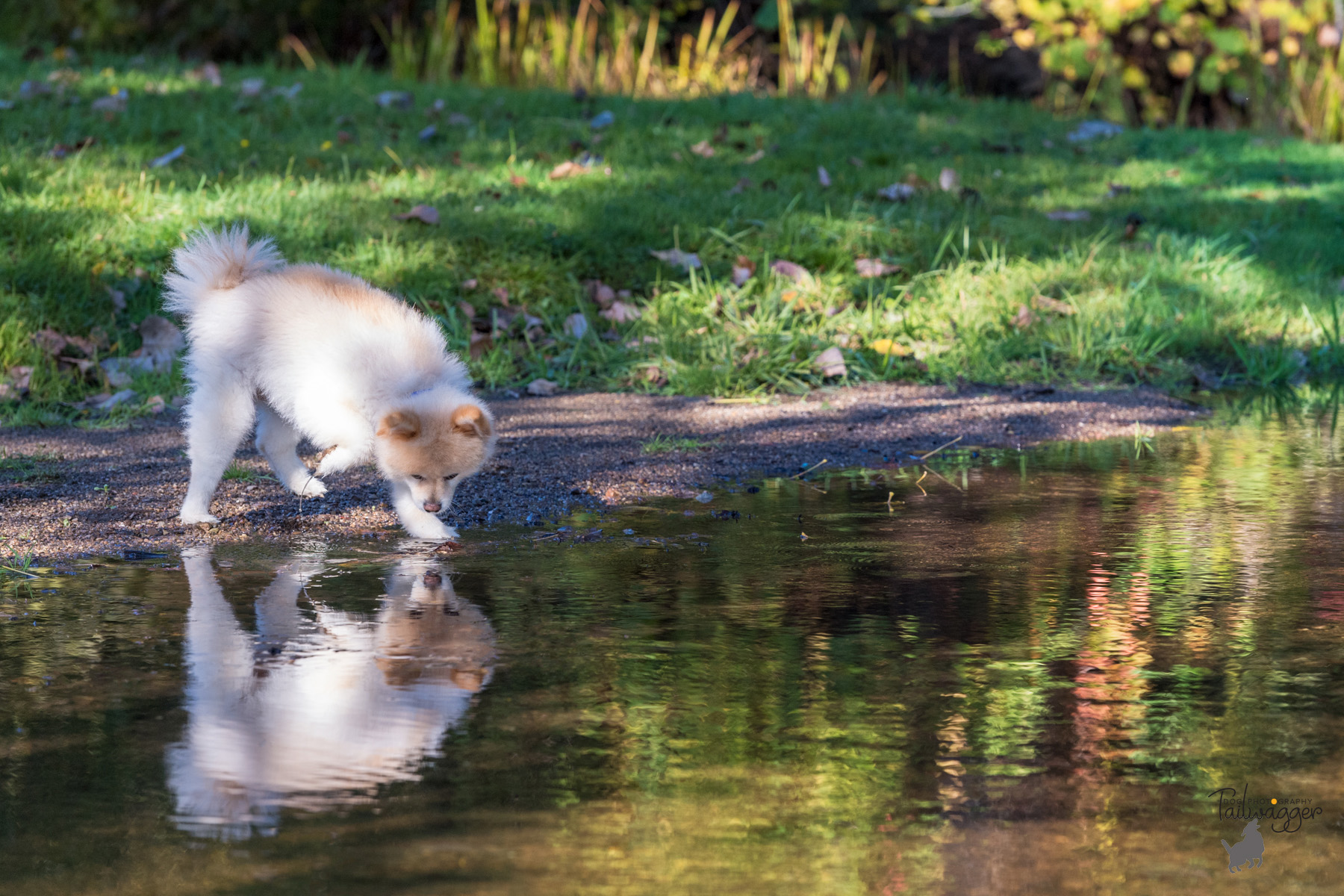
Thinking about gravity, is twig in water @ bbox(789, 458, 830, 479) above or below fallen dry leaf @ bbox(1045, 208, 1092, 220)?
below

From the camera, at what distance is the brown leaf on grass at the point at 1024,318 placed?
8.48 metres

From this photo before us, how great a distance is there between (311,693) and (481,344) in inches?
197

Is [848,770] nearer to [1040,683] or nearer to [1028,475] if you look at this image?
[1040,683]

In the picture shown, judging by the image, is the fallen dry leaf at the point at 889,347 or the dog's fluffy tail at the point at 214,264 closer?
the dog's fluffy tail at the point at 214,264

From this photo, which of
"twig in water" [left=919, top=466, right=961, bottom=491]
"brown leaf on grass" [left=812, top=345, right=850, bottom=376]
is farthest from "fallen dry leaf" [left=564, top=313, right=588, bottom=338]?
"twig in water" [left=919, top=466, right=961, bottom=491]

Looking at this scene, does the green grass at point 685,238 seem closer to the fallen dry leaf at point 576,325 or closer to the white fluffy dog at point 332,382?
the fallen dry leaf at point 576,325

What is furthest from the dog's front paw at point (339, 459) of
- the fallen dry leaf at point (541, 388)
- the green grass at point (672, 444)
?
the fallen dry leaf at point (541, 388)

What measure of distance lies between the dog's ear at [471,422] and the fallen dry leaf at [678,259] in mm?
4216

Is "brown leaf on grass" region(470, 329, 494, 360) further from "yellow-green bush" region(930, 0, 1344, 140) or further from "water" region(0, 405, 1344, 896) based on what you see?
"yellow-green bush" region(930, 0, 1344, 140)

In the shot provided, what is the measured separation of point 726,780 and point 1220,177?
33.7ft

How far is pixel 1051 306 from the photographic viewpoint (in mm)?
8688

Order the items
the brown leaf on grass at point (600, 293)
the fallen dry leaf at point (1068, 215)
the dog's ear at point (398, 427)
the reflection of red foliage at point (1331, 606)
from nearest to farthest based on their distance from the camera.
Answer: the reflection of red foliage at point (1331, 606)
the dog's ear at point (398, 427)
the brown leaf on grass at point (600, 293)
the fallen dry leaf at point (1068, 215)

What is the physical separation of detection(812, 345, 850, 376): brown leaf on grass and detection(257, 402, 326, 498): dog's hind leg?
10.5 ft

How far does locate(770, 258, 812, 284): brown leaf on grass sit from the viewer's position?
892 cm
